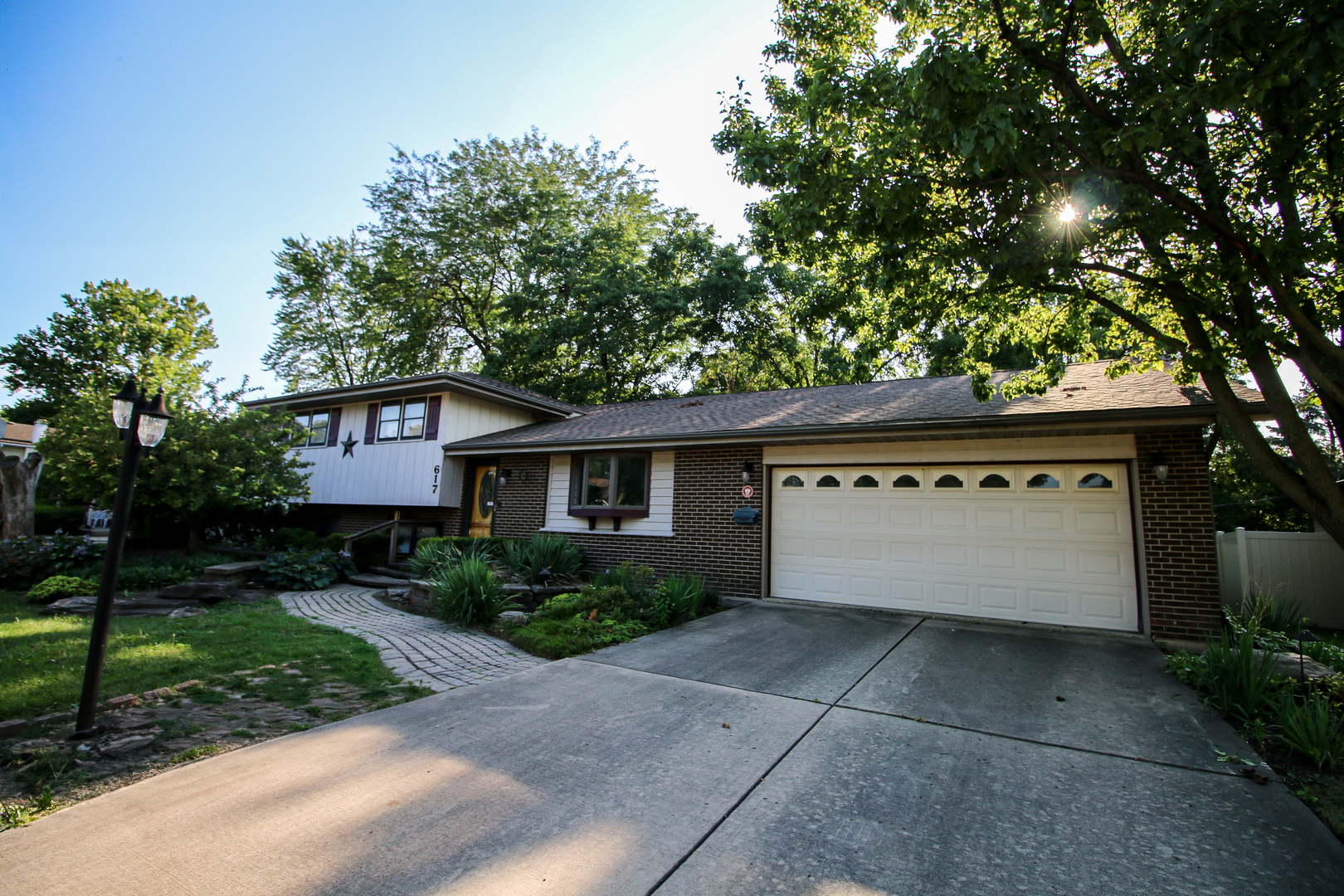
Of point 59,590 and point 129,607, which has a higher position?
point 59,590

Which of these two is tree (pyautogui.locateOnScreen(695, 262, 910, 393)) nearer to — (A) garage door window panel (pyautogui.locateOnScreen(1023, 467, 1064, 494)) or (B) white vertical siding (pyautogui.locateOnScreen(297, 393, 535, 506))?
(B) white vertical siding (pyautogui.locateOnScreen(297, 393, 535, 506))

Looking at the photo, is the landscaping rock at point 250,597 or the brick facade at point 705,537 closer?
the landscaping rock at point 250,597

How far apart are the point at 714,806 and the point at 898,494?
649 centimetres

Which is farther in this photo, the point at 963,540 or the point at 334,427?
the point at 334,427

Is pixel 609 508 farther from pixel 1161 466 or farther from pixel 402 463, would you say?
pixel 1161 466

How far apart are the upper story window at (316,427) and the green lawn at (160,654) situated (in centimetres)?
806

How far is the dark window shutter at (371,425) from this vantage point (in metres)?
14.6

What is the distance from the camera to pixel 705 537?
10000 mm

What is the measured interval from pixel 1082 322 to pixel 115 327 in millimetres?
27971

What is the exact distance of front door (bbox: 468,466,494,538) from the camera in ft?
43.4

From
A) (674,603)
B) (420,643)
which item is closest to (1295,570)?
(674,603)

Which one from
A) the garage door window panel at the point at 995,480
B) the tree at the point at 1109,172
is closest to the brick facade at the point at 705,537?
the garage door window panel at the point at 995,480

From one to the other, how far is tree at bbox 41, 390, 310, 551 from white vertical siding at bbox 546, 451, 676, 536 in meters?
6.09

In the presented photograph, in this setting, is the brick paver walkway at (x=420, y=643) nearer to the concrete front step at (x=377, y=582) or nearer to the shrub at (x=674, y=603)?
the concrete front step at (x=377, y=582)
